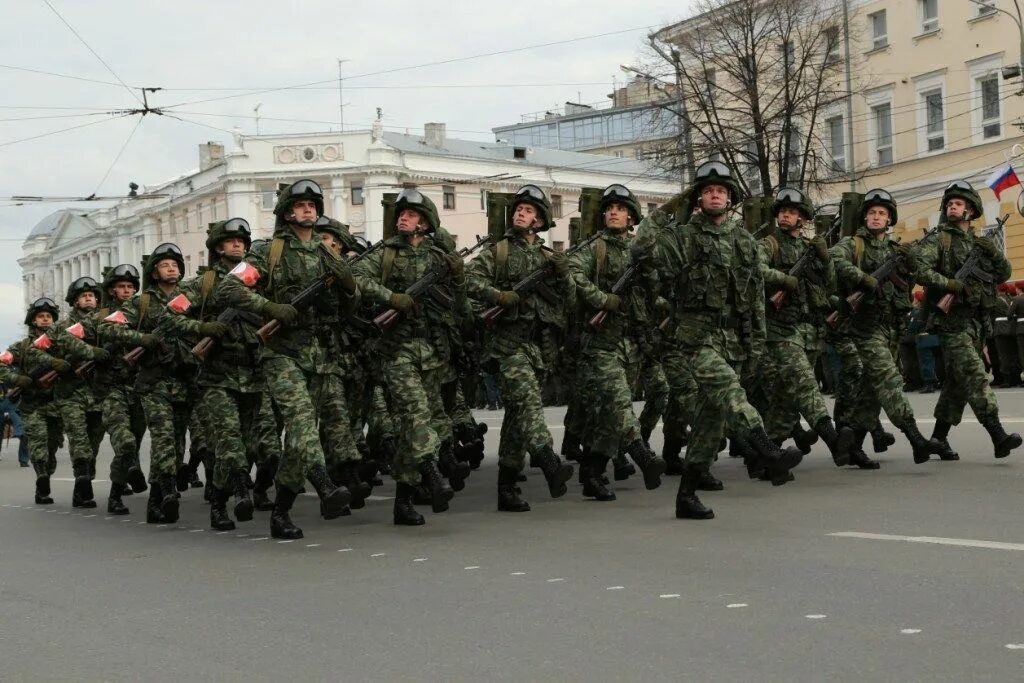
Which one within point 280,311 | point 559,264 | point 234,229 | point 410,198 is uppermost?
point 410,198

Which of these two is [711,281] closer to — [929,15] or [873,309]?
[873,309]

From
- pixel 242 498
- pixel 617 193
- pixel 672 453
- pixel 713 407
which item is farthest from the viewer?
pixel 672 453

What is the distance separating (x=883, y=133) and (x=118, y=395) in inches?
1366

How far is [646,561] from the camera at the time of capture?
7.55 meters

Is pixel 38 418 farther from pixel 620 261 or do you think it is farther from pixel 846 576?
pixel 846 576

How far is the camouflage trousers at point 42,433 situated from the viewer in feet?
46.1

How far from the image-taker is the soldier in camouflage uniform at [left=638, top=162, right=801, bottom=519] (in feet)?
29.3

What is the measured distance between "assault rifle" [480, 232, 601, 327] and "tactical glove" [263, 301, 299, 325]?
1509mm

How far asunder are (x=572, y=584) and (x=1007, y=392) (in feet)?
52.4

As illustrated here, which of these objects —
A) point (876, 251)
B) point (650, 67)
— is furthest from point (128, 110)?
point (876, 251)

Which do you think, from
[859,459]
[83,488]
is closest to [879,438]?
[859,459]

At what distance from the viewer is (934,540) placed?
308 inches

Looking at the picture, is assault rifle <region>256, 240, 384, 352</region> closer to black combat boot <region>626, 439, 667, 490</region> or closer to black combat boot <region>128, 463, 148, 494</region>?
black combat boot <region>626, 439, 667, 490</region>

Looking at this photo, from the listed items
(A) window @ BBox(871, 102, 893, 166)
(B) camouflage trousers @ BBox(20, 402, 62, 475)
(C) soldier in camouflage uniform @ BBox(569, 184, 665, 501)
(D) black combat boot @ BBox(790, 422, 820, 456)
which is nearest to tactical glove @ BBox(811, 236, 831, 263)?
(D) black combat boot @ BBox(790, 422, 820, 456)
